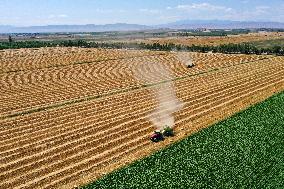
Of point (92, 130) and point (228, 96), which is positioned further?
point (228, 96)

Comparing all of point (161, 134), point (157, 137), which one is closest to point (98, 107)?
point (161, 134)

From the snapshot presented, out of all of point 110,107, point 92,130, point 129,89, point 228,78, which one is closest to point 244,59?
point 228,78

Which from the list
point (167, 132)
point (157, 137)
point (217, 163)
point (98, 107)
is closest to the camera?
point (217, 163)

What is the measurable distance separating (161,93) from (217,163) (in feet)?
97.6

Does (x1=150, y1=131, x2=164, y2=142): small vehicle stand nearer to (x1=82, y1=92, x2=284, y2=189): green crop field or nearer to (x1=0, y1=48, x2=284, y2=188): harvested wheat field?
(x1=0, y1=48, x2=284, y2=188): harvested wheat field

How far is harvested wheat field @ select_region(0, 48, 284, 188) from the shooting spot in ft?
94.5

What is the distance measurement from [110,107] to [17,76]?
33138 millimetres

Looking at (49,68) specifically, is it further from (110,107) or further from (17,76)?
(110,107)

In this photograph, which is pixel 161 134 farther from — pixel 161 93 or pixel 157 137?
pixel 161 93

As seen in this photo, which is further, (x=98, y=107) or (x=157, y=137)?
(x=98, y=107)

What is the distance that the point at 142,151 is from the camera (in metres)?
30.6

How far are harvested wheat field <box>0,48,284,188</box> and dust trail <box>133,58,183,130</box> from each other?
1.00 feet

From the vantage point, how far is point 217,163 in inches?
1067

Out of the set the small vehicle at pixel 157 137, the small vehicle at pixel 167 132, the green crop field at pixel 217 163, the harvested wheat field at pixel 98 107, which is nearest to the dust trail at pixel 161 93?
the harvested wheat field at pixel 98 107
